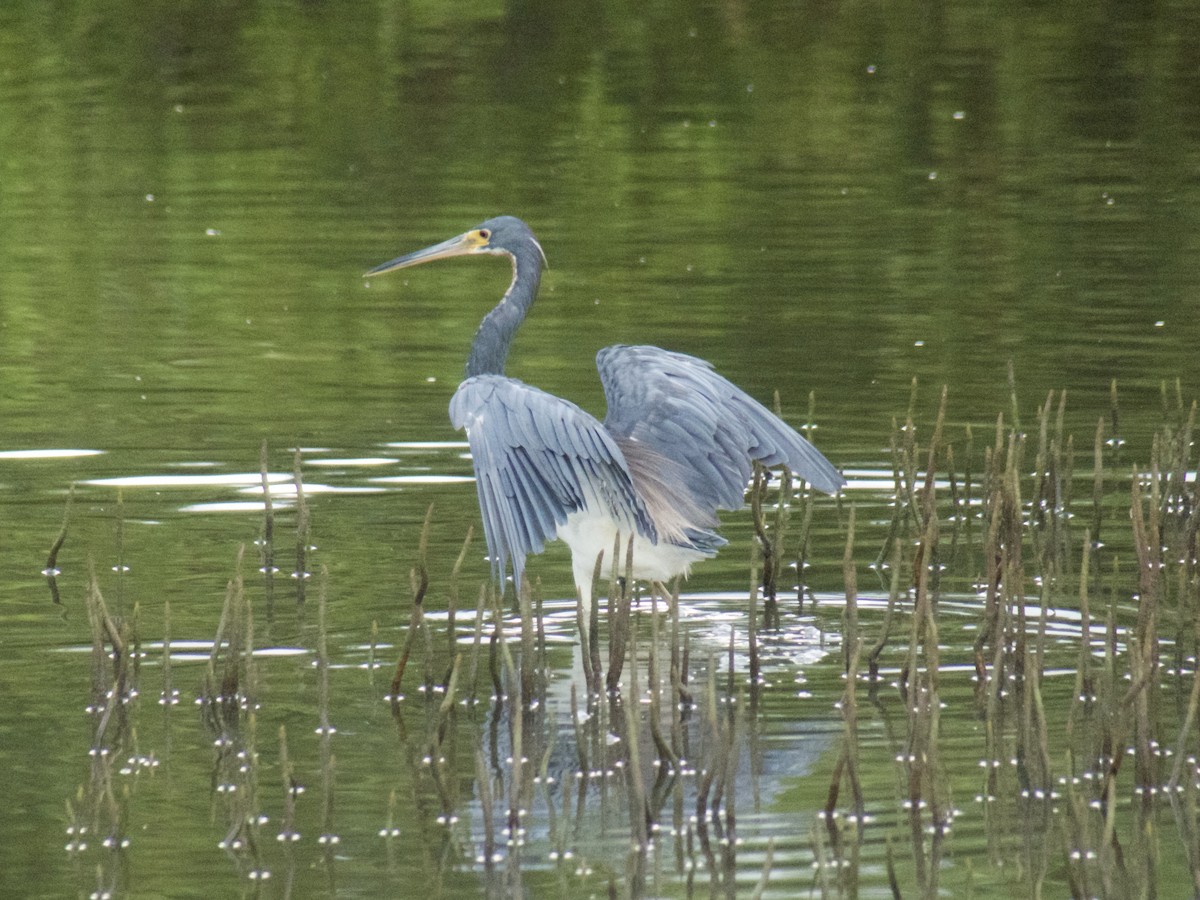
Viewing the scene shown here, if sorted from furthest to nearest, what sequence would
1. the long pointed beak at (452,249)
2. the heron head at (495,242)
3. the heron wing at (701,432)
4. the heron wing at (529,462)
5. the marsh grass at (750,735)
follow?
the long pointed beak at (452,249)
the heron head at (495,242)
the heron wing at (701,432)
the heron wing at (529,462)
the marsh grass at (750,735)

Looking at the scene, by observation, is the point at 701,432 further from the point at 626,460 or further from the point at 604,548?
the point at 604,548

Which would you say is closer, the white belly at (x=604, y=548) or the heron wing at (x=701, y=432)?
the white belly at (x=604, y=548)

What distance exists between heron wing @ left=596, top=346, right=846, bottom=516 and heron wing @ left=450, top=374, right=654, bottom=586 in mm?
439

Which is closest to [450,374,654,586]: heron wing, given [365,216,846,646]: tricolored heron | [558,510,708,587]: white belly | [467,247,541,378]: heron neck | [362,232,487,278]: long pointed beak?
[365,216,846,646]: tricolored heron

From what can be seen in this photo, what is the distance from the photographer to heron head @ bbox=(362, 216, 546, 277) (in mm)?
8445

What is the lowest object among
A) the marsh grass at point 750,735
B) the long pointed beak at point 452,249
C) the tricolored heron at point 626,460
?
the marsh grass at point 750,735

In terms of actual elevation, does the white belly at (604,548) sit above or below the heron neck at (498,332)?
below

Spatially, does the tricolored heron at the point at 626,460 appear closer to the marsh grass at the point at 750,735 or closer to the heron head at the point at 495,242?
the marsh grass at the point at 750,735

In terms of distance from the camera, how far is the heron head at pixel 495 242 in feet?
27.7

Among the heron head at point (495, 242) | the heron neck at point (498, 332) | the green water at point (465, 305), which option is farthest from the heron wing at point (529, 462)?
the heron head at point (495, 242)

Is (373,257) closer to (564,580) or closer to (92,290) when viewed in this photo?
(92,290)

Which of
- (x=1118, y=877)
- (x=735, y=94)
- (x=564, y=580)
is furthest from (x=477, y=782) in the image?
(x=735, y=94)

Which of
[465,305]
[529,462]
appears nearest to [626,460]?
[529,462]

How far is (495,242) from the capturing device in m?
8.56
